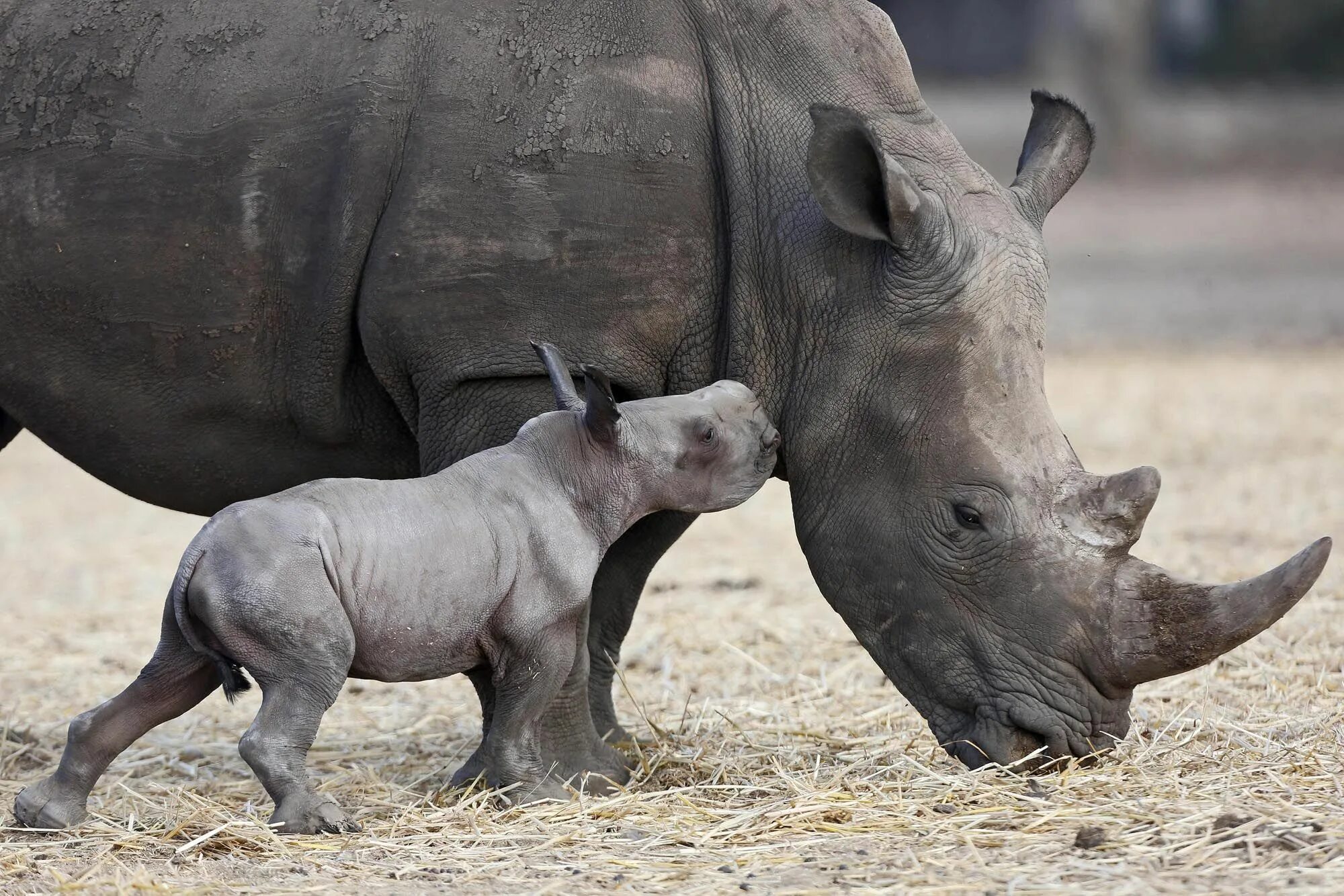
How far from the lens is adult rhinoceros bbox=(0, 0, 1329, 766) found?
15.8 ft

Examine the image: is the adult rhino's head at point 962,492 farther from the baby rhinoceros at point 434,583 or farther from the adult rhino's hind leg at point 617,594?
the adult rhino's hind leg at point 617,594

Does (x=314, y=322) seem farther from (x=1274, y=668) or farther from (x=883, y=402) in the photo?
(x=1274, y=668)

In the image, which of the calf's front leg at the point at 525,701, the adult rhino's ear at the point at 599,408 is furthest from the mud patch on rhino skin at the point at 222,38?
the calf's front leg at the point at 525,701

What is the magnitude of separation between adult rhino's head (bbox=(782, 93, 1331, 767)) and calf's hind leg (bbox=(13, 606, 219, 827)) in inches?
66.2

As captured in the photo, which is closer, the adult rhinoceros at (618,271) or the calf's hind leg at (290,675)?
→ the calf's hind leg at (290,675)

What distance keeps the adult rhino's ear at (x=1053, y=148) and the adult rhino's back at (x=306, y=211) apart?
40.5 inches

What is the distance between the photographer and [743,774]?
5.22 metres

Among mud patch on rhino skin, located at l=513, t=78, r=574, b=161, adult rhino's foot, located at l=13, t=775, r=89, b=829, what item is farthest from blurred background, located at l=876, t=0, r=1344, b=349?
adult rhino's foot, located at l=13, t=775, r=89, b=829

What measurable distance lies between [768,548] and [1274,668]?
3.97 metres

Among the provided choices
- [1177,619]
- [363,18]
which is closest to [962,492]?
[1177,619]

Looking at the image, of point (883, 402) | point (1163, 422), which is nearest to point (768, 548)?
point (1163, 422)

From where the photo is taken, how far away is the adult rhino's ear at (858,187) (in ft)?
15.6

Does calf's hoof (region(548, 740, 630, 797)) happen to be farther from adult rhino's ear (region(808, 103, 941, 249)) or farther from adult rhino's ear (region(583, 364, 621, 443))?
adult rhino's ear (region(808, 103, 941, 249))

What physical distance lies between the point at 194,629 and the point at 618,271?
1.42m
